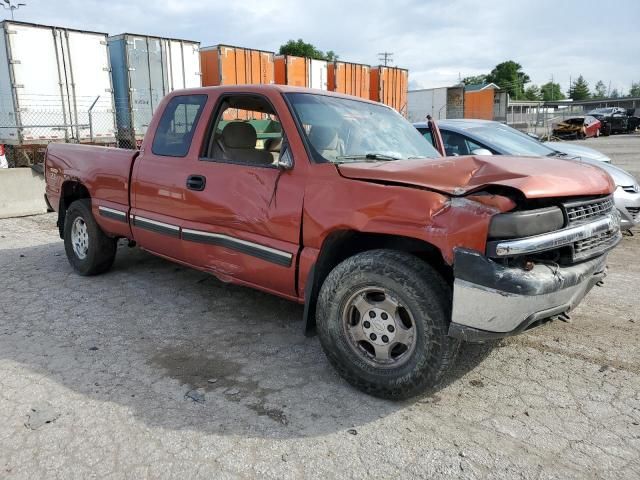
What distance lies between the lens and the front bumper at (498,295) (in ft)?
8.78

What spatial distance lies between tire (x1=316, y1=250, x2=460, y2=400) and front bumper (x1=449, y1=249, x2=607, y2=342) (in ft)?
0.49

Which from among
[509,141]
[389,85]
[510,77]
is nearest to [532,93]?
[510,77]

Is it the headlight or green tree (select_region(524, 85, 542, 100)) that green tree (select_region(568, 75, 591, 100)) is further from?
the headlight

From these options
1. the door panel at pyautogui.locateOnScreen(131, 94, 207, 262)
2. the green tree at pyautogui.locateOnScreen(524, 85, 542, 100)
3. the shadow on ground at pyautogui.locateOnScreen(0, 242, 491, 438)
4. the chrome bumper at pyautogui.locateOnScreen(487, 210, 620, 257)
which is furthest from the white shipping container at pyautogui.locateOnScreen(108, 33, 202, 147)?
the green tree at pyautogui.locateOnScreen(524, 85, 542, 100)

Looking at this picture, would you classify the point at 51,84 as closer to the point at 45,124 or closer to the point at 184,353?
the point at 45,124

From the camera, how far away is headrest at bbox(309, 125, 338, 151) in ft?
11.9

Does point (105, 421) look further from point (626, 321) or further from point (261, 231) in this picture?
point (626, 321)

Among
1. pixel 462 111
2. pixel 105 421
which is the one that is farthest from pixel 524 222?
pixel 462 111

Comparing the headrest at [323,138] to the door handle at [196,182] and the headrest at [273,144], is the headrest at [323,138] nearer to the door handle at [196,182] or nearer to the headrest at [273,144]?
the headrest at [273,144]

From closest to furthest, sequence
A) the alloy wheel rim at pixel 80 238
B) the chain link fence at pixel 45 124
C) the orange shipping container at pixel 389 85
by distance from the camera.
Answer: the alloy wheel rim at pixel 80 238 < the chain link fence at pixel 45 124 < the orange shipping container at pixel 389 85

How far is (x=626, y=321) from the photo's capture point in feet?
14.1

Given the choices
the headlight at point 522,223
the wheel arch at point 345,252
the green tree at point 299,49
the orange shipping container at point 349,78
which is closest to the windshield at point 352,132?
the wheel arch at point 345,252

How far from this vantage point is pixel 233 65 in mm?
17156

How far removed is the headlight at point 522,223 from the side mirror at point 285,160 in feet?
4.78
